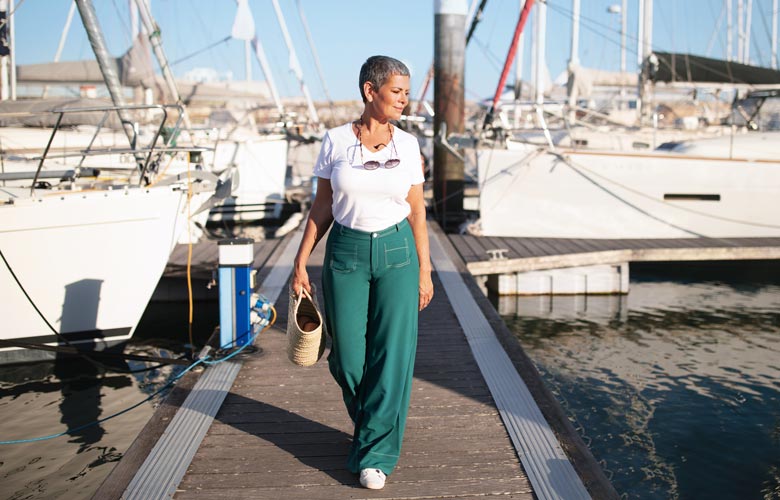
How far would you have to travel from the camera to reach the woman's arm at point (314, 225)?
3.43 metres

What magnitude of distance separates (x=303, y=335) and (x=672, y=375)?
5586mm

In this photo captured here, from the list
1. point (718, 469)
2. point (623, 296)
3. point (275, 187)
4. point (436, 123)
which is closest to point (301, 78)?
point (275, 187)

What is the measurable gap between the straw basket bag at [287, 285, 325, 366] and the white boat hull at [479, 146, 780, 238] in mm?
8690

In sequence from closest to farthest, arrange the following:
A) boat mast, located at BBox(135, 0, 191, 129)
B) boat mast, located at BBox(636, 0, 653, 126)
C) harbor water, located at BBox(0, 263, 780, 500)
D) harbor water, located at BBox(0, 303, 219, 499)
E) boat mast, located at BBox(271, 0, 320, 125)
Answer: harbor water, located at BBox(0, 303, 219, 499)
harbor water, located at BBox(0, 263, 780, 500)
boat mast, located at BBox(135, 0, 191, 129)
boat mast, located at BBox(636, 0, 653, 126)
boat mast, located at BBox(271, 0, 320, 125)

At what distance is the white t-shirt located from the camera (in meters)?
3.27

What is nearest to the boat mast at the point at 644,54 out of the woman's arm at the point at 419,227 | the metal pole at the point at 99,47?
the metal pole at the point at 99,47

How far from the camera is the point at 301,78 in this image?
2648 centimetres

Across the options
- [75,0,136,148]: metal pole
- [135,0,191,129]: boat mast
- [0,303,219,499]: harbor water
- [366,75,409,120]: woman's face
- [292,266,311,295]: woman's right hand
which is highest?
[135,0,191,129]: boat mast

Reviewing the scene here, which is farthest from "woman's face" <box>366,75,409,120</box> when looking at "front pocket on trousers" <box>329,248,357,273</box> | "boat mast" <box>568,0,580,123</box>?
"boat mast" <box>568,0,580,123</box>

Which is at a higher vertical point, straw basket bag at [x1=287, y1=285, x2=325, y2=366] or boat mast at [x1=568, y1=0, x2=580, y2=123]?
boat mast at [x1=568, y1=0, x2=580, y2=123]

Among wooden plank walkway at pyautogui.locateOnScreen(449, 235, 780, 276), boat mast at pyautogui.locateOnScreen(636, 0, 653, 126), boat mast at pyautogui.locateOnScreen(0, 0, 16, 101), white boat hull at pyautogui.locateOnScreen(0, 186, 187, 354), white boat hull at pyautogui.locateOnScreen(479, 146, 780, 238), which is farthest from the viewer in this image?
boat mast at pyautogui.locateOnScreen(636, 0, 653, 126)

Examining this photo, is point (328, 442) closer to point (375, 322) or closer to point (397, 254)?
point (375, 322)

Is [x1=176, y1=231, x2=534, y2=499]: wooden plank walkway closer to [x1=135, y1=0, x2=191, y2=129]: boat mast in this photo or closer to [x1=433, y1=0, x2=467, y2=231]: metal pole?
[x1=433, y1=0, x2=467, y2=231]: metal pole

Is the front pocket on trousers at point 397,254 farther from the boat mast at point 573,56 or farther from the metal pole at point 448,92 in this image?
the boat mast at point 573,56
